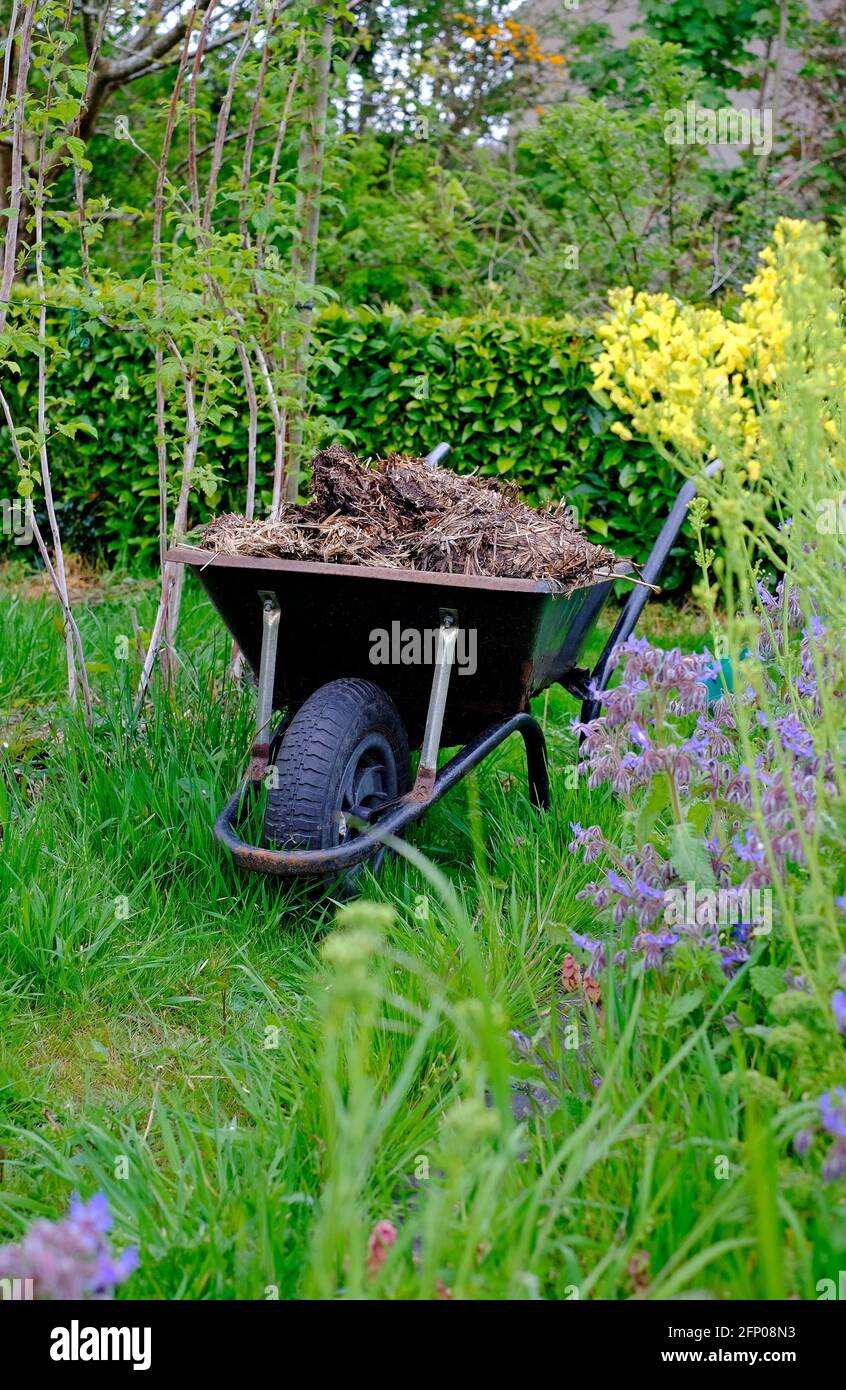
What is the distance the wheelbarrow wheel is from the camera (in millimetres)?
2197

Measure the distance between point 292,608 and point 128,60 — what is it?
398cm

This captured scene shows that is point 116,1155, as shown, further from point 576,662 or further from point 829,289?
point 576,662

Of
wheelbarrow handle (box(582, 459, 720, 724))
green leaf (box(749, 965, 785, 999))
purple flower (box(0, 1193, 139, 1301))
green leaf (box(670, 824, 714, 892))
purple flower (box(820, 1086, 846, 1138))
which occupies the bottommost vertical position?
purple flower (box(0, 1193, 139, 1301))

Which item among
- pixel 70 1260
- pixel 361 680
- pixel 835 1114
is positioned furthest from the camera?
pixel 361 680

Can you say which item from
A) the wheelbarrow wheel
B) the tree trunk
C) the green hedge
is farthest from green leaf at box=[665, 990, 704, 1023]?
the green hedge

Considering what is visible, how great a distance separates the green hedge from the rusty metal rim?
9.69ft

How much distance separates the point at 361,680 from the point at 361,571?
276 mm

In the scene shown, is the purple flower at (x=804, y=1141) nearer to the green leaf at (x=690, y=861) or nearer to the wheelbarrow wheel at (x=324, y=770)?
the green leaf at (x=690, y=861)

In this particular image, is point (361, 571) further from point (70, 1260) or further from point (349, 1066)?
point (70, 1260)

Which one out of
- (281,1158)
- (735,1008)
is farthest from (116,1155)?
(735,1008)

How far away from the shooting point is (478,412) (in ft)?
17.7

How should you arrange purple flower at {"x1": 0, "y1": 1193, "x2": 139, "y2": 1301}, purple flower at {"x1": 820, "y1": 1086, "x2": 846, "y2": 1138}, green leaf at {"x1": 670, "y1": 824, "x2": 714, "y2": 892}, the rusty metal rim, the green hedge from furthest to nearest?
the green hedge < the rusty metal rim < green leaf at {"x1": 670, "y1": 824, "x2": 714, "y2": 892} < purple flower at {"x1": 820, "y1": 1086, "x2": 846, "y2": 1138} < purple flower at {"x1": 0, "y1": 1193, "x2": 139, "y2": 1301}

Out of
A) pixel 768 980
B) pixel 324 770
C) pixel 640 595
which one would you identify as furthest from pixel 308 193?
pixel 768 980

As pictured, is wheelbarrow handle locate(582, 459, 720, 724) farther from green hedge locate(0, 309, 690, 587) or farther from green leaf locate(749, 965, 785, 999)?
green hedge locate(0, 309, 690, 587)
